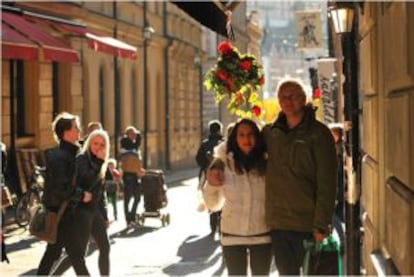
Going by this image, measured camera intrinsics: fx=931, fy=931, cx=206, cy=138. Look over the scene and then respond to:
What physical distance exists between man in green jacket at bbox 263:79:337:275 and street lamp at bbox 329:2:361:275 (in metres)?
1.13

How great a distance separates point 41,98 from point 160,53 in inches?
Answer: 594

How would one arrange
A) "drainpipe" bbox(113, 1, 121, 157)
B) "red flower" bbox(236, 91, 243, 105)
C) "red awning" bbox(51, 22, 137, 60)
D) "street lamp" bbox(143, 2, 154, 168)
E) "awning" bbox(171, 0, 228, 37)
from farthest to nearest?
"street lamp" bbox(143, 2, 154, 168) → "drainpipe" bbox(113, 1, 121, 157) → "red awning" bbox(51, 22, 137, 60) → "awning" bbox(171, 0, 228, 37) → "red flower" bbox(236, 91, 243, 105)

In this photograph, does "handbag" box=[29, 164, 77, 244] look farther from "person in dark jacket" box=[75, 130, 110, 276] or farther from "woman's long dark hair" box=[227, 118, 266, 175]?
"woman's long dark hair" box=[227, 118, 266, 175]

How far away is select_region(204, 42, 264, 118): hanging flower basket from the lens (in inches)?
283

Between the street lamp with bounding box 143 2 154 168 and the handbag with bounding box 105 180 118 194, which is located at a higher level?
the street lamp with bounding box 143 2 154 168

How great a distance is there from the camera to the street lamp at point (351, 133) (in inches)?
280

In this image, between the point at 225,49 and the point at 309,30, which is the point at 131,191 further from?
the point at 309,30

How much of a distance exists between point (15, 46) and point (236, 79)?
31.4 feet

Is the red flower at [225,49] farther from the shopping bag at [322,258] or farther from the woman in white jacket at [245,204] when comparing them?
Result: the shopping bag at [322,258]

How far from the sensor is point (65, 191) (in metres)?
8.02

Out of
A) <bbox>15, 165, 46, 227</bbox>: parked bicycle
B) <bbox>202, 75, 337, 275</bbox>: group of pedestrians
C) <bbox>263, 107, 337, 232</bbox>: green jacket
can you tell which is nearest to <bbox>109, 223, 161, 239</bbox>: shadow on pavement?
<bbox>15, 165, 46, 227</bbox>: parked bicycle

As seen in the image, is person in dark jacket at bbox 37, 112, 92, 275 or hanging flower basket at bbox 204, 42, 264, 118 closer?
hanging flower basket at bbox 204, 42, 264, 118

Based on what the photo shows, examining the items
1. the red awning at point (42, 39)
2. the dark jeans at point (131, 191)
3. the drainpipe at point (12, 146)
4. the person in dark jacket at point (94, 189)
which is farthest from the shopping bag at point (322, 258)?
the drainpipe at point (12, 146)

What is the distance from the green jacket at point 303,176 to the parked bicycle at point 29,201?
9.78 m
